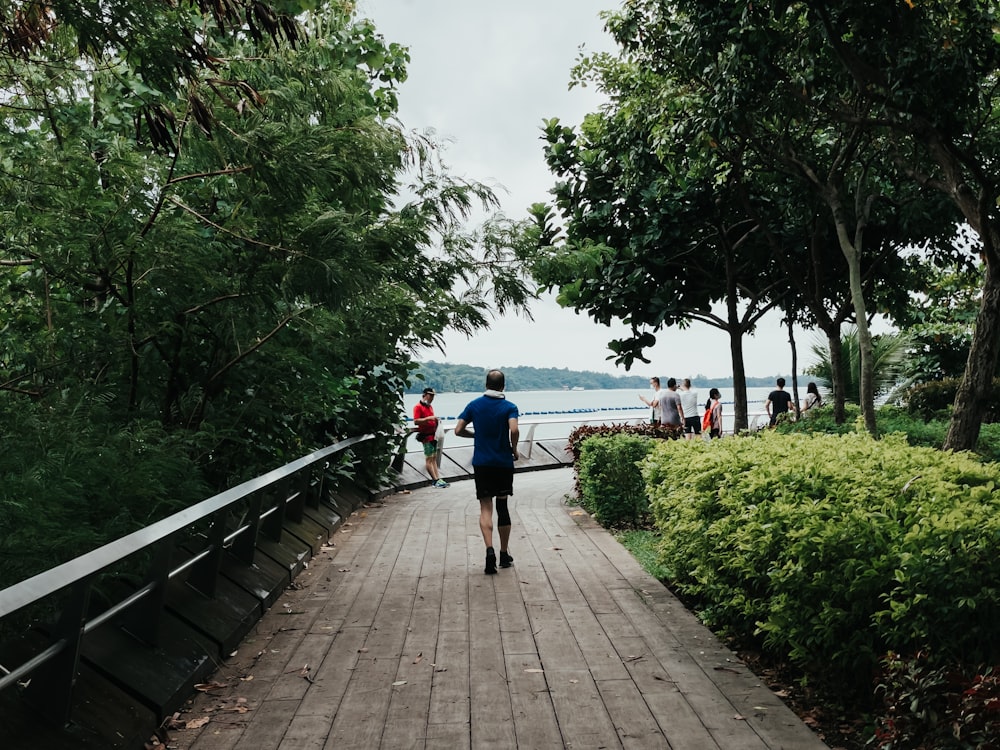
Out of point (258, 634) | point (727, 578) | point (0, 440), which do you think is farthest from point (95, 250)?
point (727, 578)

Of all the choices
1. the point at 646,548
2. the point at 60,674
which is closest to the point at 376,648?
the point at 60,674

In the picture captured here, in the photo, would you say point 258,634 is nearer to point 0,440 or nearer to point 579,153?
point 0,440

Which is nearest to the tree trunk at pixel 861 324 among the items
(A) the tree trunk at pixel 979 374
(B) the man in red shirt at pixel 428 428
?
(A) the tree trunk at pixel 979 374

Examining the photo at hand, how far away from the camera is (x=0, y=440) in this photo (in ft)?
20.0

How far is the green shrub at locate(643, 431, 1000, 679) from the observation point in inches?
163

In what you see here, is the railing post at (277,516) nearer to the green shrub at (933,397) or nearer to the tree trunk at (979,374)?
the tree trunk at (979,374)

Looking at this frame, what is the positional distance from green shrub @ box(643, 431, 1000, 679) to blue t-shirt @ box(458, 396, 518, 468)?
202 centimetres

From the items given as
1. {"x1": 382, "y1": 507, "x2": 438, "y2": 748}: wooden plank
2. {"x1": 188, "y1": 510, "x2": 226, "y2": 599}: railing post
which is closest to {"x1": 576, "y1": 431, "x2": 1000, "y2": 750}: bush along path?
{"x1": 382, "y1": 507, "x2": 438, "y2": 748}: wooden plank

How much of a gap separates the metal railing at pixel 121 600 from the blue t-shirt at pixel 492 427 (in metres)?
1.78

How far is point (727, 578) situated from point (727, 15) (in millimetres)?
7464

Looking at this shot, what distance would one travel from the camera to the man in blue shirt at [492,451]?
9234mm

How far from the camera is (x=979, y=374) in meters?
11.5

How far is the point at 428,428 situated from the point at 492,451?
10.1 m

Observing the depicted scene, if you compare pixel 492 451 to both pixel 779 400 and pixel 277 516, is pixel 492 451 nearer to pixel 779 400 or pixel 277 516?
pixel 277 516
